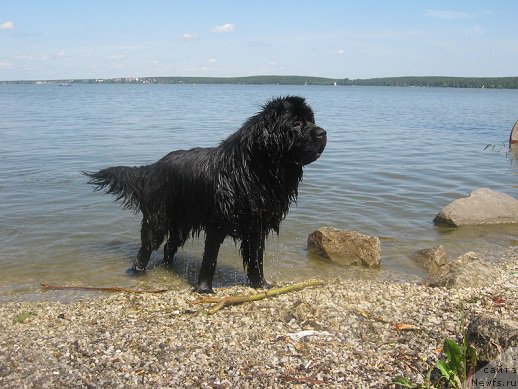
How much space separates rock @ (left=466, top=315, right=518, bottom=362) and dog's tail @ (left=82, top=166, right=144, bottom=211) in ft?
14.3

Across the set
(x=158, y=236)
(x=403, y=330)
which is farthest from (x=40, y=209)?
(x=403, y=330)

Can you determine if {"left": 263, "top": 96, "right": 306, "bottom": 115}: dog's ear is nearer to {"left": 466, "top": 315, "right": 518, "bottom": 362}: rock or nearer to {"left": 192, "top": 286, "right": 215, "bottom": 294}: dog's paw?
{"left": 192, "top": 286, "right": 215, "bottom": 294}: dog's paw

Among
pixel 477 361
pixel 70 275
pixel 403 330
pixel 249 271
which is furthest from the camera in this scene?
pixel 70 275

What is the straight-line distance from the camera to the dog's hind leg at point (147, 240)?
6605mm

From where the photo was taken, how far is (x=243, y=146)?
550cm

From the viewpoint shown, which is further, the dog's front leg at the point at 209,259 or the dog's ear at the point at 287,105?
the dog's front leg at the point at 209,259

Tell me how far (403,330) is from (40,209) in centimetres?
779

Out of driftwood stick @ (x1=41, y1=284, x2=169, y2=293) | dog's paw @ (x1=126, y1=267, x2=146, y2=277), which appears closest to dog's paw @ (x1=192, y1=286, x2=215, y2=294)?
driftwood stick @ (x1=41, y1=284, x2=169, y2=293)

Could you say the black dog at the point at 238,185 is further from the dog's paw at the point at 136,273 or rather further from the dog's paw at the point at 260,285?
the dog's paw at the point at 136,273

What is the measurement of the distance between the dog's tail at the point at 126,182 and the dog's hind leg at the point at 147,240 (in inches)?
12.1

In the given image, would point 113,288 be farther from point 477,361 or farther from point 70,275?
point 477,361

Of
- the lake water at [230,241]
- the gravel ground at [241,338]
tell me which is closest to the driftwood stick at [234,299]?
the gravel ground at [241,338]

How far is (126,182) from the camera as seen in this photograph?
6.82 m

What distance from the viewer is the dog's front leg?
19.5 ft
